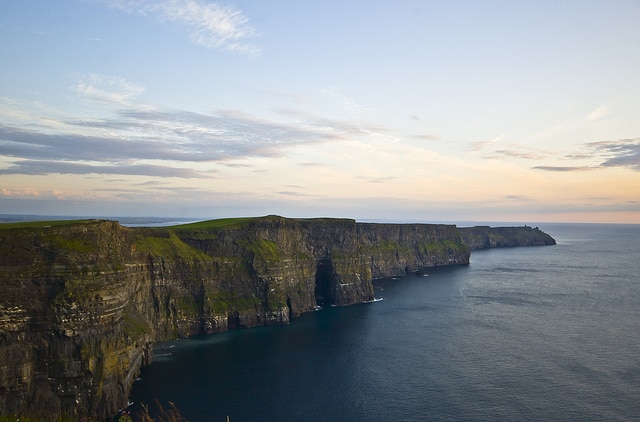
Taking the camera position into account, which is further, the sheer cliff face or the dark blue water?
the dark blue water

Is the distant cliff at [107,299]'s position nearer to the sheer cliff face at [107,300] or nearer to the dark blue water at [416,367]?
the sheer cliff face at [107,300]

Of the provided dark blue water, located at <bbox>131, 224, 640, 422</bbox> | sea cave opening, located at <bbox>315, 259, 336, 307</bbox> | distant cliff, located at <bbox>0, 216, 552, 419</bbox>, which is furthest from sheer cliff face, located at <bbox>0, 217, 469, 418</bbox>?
sea cave opening, located at <bbox>315, 259, 336, 307</bbox>

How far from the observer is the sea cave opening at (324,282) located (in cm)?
15650

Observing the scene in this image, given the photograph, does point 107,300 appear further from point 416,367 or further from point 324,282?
point 324,282

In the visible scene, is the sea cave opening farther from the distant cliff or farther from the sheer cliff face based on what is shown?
the sheer cliff face

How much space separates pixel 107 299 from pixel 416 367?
60846 mm

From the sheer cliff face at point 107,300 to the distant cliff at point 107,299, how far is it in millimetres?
152

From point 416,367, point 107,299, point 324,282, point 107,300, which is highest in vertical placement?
point 107,299

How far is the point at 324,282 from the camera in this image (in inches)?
6393

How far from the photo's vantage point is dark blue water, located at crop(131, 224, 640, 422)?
229 ft

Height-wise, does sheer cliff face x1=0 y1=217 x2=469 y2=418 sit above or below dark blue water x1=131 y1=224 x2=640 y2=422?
above

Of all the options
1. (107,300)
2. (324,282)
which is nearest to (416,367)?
(107,300)

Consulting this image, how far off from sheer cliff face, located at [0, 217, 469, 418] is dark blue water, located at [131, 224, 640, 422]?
7.23 m

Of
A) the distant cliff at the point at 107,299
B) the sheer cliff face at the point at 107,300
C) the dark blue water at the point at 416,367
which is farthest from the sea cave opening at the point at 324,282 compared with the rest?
the sheer cliff face at the point at 107,300
